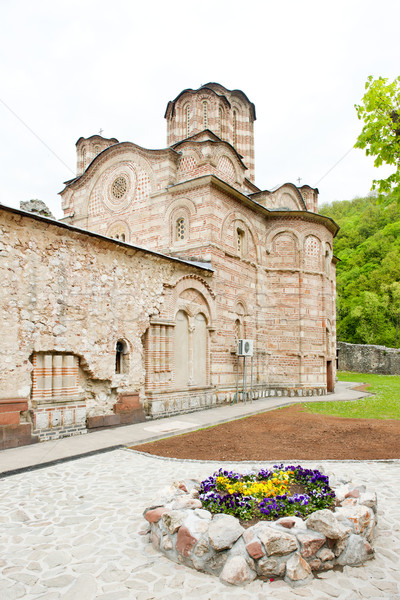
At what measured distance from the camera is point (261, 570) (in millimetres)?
3174

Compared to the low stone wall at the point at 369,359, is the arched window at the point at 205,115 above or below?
above

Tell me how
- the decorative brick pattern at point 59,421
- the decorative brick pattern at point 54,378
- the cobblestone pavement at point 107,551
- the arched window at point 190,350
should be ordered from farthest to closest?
the arched window at point 190,350 → the decorative brick pattern at point 54,378 → the decorative brick pattern at point 59,421 → the cobblestone pavement at point 107,551

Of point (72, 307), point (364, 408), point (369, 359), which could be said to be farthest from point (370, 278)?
point (72, 307)

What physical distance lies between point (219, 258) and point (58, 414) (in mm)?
7633

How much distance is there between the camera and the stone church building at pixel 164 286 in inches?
316

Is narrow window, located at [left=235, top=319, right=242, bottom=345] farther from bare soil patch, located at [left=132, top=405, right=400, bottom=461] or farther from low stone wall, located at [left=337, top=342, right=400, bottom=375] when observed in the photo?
low stone wall, located at [left=337, top=342, right=400, bottom=375]

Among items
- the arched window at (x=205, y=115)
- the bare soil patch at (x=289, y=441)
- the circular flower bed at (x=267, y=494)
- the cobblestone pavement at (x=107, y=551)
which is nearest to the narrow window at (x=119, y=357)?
the bare soil patch at (x=289, y=441)

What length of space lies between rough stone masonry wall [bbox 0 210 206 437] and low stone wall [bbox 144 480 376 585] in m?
5.18

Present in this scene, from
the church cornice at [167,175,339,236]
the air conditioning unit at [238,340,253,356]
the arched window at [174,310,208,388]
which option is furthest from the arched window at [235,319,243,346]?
the church cornice at [167,175,339,236]

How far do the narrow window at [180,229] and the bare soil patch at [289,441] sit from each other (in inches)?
262

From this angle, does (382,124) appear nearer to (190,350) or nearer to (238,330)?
(190,350)

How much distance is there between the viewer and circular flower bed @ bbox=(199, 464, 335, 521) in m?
3.79

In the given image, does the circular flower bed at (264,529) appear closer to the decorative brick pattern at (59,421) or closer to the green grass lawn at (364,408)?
the decorative brick pattern at (59,421)

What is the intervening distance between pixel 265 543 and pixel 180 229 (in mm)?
11918
